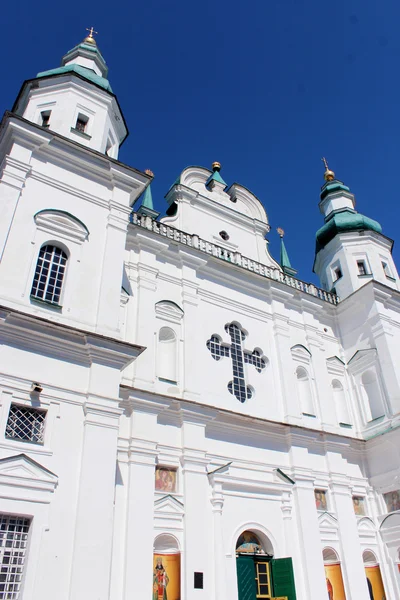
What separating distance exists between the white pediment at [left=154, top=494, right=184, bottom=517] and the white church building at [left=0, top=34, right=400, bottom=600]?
0.11 feet

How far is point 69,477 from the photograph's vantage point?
8992 millimetres

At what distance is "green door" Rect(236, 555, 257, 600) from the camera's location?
477 inches

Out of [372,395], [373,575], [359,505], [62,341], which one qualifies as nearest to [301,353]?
[372,395]

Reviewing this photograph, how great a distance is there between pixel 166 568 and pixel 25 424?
4.70 metres

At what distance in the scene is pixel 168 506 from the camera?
38.4 feet

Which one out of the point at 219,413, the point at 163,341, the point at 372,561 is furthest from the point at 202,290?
the point at 372,561

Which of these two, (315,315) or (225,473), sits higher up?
(315,315)

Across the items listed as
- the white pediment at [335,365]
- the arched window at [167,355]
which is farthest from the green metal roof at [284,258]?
the arched window at [167,355]

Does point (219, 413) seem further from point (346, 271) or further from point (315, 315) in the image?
point (346, 271)

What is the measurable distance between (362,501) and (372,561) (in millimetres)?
→ 1676

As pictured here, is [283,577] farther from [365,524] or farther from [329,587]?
[365,524]

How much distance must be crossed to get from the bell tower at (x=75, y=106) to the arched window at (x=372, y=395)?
1118 centimetres

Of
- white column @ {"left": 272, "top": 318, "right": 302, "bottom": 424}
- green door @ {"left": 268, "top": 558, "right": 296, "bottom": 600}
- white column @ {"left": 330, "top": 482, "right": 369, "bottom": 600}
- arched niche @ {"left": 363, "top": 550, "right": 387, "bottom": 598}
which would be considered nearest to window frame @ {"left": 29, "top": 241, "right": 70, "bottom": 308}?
white column @ {"left": 272, "top": 318, "right": 302, "bottom": 424}

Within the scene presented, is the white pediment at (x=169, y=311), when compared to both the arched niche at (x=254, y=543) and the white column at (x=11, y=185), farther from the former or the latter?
the arched niche at (x=254, y=543)
